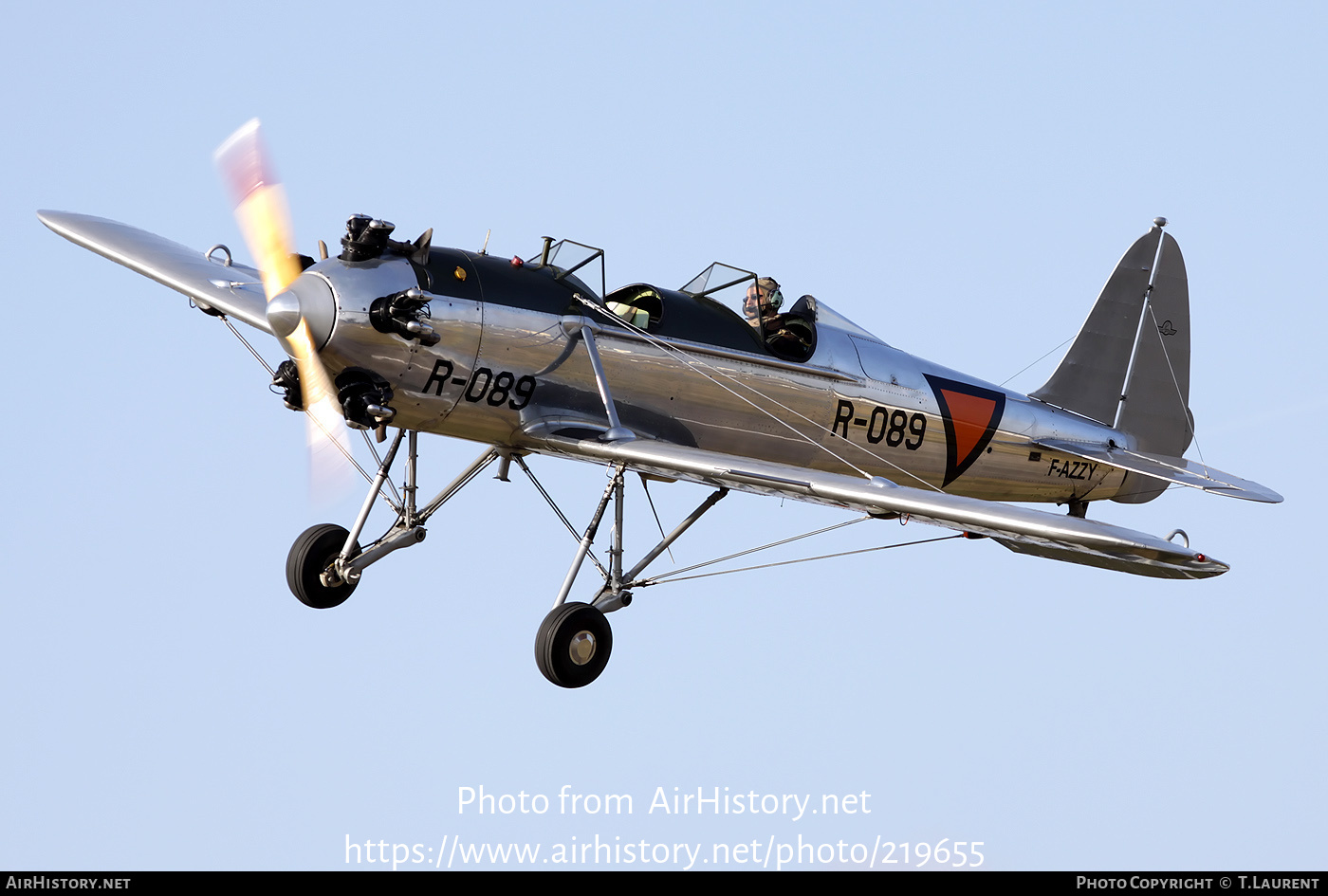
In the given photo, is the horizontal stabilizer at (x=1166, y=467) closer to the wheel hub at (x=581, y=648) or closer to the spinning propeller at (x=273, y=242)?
the wheel hub at (x=581, y=648)

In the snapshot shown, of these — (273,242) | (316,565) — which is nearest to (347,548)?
(316,565)

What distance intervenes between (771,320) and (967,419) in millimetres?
2699

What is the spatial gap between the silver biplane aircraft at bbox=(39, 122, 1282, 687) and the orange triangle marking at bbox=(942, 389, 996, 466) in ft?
0.09

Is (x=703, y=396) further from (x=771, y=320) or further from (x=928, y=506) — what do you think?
(x=928, y=506)

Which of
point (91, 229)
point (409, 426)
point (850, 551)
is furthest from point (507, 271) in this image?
point (91, 229)

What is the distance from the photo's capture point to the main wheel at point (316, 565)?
15227 millimetres

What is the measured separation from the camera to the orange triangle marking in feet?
58.3

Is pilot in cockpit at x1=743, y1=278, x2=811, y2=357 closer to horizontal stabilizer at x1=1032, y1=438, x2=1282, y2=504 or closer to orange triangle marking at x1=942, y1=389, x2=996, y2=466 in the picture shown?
orange triangle marking at x1=942, y1=389, x2=996, y2=466

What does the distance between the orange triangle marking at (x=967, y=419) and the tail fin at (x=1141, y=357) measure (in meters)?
1.82

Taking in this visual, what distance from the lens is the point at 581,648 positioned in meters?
14.2

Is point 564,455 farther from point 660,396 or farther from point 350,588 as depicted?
point 350,588

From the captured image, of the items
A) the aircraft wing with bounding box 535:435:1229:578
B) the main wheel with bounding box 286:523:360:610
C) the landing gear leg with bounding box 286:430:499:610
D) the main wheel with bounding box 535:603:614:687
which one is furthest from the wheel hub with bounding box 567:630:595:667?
the main wheel with bounding box 286:523:360:610

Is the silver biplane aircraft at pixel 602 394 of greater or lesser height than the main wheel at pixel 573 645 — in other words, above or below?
above

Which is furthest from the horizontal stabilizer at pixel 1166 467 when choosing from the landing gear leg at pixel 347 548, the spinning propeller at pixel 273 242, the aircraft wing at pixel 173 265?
the aircraft wing at pixel 173 265
